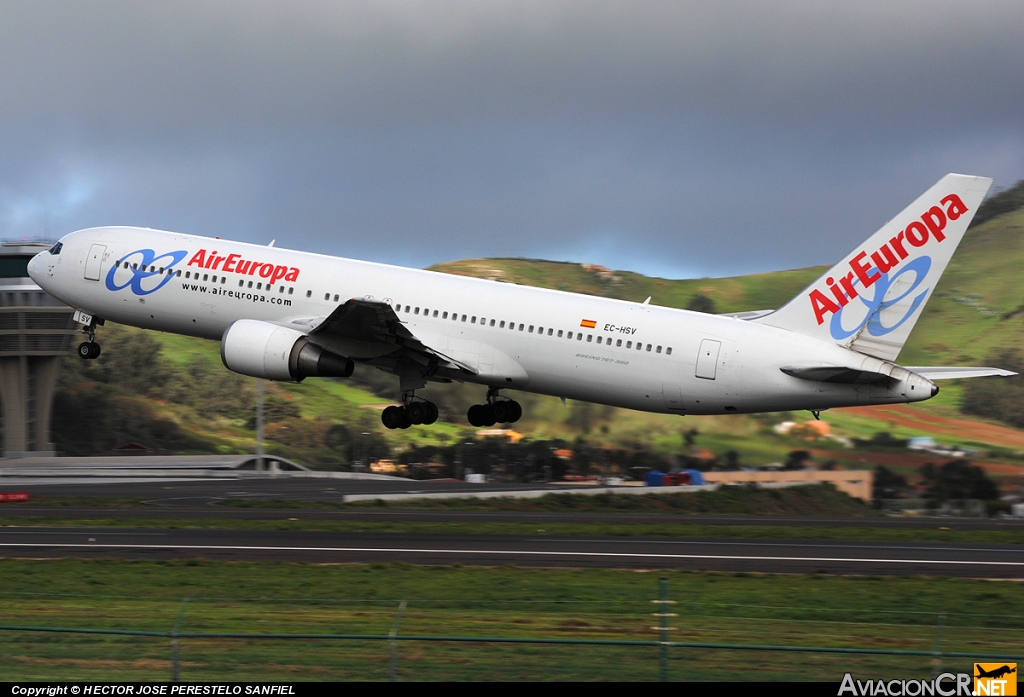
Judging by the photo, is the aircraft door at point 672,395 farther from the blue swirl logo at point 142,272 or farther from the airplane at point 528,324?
the blue swirl logo at point 142,272

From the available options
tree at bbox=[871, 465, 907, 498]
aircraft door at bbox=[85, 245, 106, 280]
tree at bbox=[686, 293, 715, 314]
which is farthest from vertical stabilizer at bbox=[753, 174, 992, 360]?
tree at bbox=[686, 293, 715, 314]

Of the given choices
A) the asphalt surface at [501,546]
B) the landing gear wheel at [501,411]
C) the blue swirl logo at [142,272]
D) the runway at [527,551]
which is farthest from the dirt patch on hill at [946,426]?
the blue swirl logo at [142,272]

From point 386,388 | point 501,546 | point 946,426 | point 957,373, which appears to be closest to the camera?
point 957,373

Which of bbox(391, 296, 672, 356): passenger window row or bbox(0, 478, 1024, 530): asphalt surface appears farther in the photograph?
bbox(0, 478, 1024, 530): asphalt surface

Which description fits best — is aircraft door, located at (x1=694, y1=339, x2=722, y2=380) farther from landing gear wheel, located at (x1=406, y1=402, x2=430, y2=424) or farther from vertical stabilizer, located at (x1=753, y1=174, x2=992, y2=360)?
landing gear wheel, located at (x1=406, y1=402, x2=430, y2=424)

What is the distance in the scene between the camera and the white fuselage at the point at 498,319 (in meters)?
37.1

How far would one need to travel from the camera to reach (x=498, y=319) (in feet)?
130

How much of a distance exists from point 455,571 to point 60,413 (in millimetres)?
89015

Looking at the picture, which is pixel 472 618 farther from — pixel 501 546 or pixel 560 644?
pixel 501 546

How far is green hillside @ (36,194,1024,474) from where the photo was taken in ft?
292

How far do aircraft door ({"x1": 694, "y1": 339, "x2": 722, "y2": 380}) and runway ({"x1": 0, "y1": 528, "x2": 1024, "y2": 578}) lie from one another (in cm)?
567

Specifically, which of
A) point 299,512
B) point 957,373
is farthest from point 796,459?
point 299,512

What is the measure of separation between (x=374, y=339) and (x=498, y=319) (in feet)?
13.5

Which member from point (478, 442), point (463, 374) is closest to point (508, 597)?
point (463, 374)
